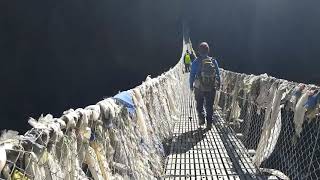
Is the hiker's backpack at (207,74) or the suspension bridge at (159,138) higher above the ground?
the hiker's backpack at (207,74)

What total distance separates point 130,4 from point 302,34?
2068 cm

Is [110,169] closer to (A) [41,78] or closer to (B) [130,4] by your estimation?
(A) [41,78]

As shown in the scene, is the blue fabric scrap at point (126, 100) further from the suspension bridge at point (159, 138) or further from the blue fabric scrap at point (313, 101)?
the blue fabric scrap at point (313, 101)

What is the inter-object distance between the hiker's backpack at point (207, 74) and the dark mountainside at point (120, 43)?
97.0ft

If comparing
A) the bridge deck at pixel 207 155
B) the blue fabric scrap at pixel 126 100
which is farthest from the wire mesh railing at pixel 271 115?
the blue fabric scrap at pixel 126 100

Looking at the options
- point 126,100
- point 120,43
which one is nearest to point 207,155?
point 126,100

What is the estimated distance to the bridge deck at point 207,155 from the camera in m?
5.95

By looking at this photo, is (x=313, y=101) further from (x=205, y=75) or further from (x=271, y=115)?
(x=205, y=75)

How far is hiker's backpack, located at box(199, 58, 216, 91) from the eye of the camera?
8.42m

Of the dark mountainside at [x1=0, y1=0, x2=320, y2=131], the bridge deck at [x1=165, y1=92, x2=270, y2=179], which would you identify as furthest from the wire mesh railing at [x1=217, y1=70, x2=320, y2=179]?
the dark mountainside at [x1=0, y1=0, x2=320, y2=131]

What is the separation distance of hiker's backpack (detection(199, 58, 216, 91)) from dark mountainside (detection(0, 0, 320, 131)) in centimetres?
→ 2957

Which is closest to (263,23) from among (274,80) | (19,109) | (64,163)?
(19,109)

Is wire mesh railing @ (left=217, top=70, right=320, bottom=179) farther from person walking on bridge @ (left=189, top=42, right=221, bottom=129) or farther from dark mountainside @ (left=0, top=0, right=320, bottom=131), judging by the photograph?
dark mountainside @ (left=0, top=0, right=320, bottom=131)

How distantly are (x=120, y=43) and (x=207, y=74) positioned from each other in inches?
1876
